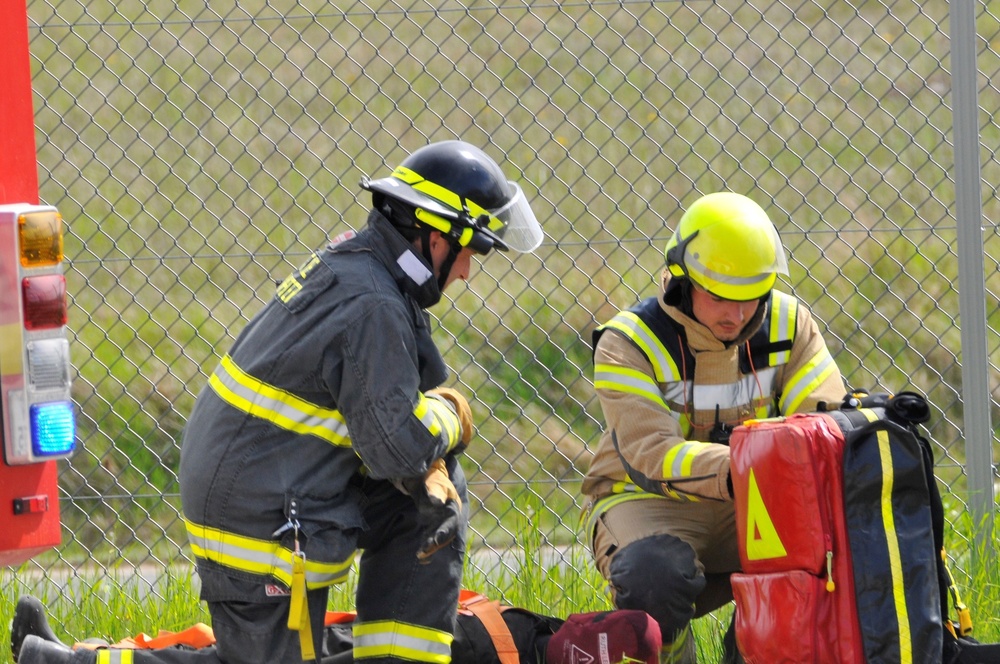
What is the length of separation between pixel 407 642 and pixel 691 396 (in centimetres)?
100

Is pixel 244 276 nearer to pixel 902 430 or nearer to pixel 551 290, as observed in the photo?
pixel 551 290

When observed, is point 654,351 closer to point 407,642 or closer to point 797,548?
point 797,548

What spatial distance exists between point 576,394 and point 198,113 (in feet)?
10.3

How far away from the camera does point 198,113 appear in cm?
785

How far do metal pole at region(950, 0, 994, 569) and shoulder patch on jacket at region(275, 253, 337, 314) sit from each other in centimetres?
188

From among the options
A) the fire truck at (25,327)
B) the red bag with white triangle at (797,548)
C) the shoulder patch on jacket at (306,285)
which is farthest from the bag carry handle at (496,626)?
the fire truck at (25,327)

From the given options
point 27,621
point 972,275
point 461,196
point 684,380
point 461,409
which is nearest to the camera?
point 461,196

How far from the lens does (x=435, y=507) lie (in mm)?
3164

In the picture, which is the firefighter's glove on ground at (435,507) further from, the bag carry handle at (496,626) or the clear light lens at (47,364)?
the clear light lens at (47,364)

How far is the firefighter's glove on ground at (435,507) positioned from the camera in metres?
3.16

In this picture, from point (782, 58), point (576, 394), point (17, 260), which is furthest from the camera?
point (782, 58)

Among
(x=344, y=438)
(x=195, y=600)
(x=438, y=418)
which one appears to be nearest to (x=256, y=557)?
(x=344, y=438)

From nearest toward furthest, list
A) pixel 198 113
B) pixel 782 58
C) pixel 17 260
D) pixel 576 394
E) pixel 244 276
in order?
pixel 17 260 < pixel 576 394 < pixel 244 276 < pixel 198 113 < pixel 782 58

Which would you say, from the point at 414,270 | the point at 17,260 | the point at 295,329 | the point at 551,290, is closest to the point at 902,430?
the point at 414,270
